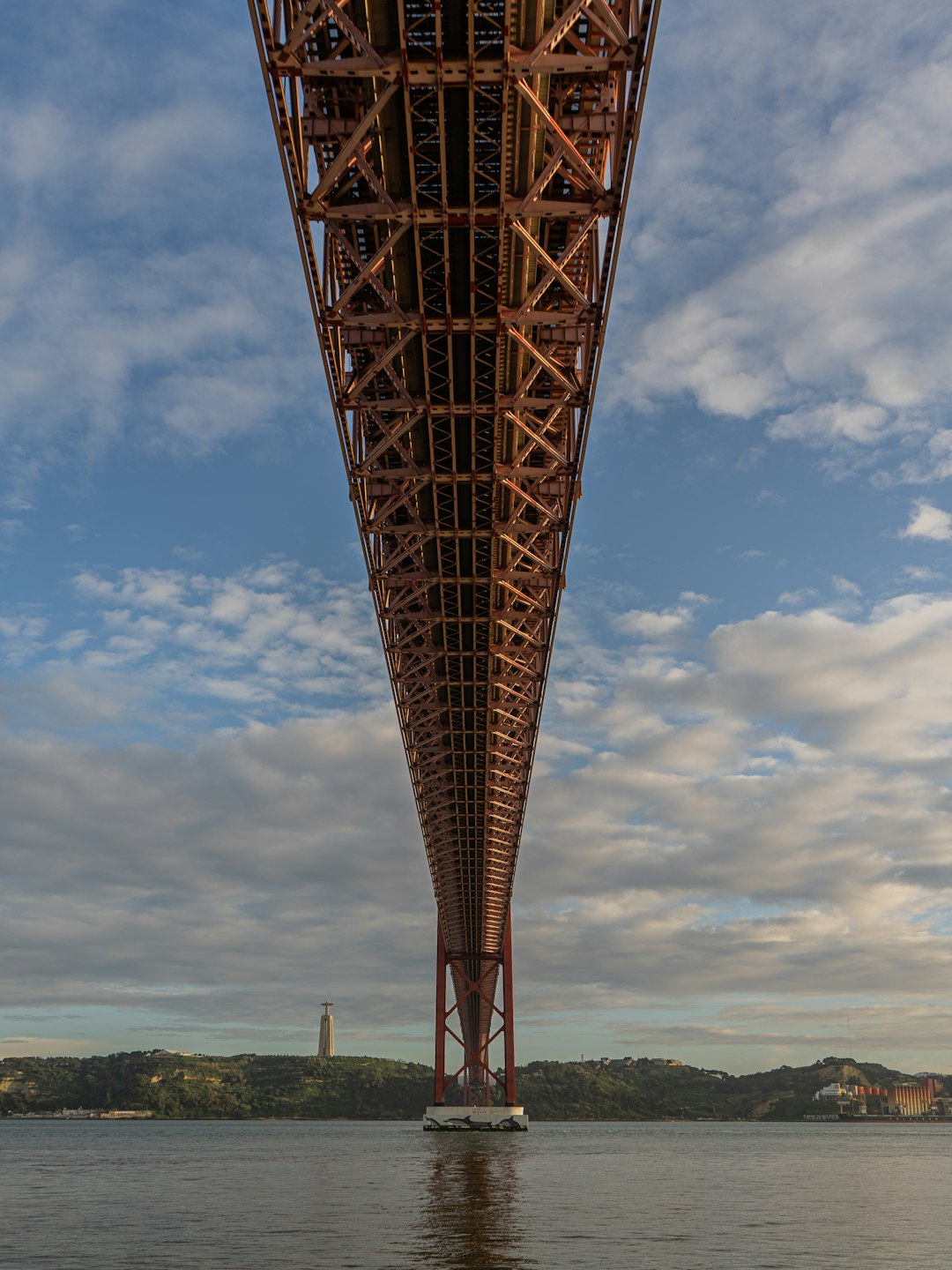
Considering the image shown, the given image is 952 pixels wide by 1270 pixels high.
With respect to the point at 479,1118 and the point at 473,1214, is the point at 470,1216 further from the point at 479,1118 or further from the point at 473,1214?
the point at 479,1118

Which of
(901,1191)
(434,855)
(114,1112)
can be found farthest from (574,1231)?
(114,1112)

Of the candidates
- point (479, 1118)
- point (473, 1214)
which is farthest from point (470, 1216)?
point (479, 1118)

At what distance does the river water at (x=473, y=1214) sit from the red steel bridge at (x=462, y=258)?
14192 millimetres

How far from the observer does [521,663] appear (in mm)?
35062

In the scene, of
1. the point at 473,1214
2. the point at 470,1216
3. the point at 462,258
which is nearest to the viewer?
the point at 462,258

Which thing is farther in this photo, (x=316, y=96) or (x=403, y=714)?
(x=403, y=714)

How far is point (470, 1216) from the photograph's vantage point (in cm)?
2744

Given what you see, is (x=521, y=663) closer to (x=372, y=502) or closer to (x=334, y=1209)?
(x=372, y=502)

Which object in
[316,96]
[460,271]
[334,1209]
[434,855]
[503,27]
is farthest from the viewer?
[434,855]

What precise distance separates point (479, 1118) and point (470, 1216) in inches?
2471

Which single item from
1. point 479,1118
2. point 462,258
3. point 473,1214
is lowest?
point 479,1118

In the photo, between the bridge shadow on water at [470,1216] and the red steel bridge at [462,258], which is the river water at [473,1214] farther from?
the red steel bridge at [462,258]

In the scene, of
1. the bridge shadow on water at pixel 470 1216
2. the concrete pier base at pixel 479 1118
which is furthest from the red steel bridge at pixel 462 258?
the concrete pier base at pixel 479 1118

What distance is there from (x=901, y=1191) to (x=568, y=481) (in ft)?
101
